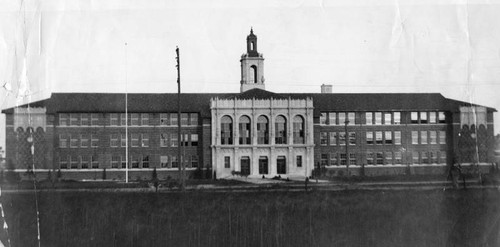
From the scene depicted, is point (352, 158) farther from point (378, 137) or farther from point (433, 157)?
point (433, 157)

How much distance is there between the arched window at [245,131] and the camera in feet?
36.4

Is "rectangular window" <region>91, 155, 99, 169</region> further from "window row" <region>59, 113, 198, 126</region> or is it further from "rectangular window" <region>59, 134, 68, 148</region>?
"window row" <region>59, 113, 198, 126</region>

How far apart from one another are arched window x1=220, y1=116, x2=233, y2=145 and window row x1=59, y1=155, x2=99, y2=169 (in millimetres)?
3180

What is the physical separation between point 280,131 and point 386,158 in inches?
192

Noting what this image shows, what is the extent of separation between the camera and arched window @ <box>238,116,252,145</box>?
11.1 metres

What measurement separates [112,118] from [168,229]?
2916 mm

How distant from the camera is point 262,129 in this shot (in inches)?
445

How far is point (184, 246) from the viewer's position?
5246 millimetres

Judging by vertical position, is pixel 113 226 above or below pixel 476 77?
below

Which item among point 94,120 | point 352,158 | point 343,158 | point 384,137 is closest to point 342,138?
point 352,158

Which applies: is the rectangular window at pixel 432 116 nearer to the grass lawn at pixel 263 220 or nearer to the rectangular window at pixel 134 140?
the grass lawn at pixel 263 220

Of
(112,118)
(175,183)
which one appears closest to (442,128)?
(175,183)

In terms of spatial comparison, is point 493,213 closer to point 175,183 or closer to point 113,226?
point 113,226

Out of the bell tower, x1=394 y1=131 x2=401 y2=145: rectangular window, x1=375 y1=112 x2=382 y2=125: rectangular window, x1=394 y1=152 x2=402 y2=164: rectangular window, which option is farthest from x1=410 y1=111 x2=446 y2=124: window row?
the bell tower
